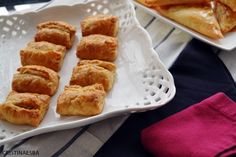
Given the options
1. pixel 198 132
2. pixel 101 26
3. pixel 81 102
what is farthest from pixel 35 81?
pixel 198 132

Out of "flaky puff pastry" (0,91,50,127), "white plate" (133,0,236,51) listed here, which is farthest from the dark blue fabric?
"flaky puff pastry" (0,91,50,127)

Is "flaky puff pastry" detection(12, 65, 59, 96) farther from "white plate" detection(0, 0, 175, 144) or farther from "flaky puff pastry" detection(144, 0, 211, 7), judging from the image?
"flaky puff pastry" detection(144, 0, 211, 7)

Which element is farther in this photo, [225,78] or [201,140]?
[225,78]

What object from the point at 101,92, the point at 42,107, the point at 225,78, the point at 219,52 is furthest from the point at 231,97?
the point at 42,107

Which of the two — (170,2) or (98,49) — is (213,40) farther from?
(98,49)

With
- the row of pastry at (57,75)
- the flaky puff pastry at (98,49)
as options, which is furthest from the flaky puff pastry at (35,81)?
the flaky puff pastry at (98,49)

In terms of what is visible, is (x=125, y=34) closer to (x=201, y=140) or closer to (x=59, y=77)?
(x=59, y=77)
